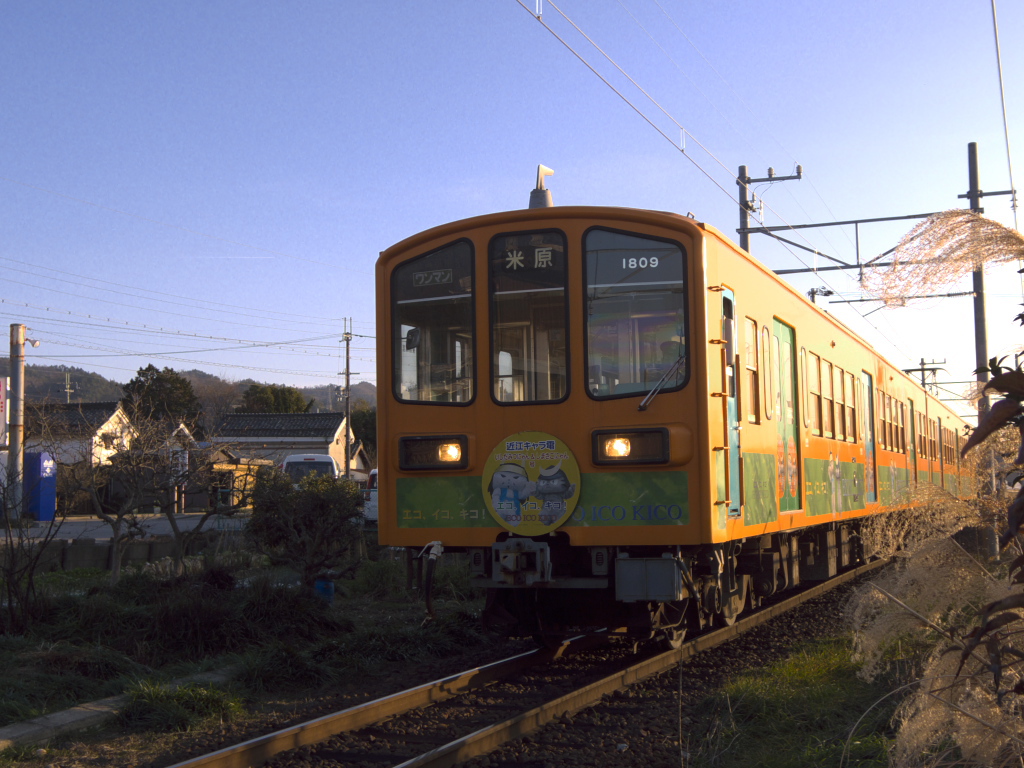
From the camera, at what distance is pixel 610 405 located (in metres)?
6.68

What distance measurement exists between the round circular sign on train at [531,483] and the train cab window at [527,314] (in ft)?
1.16

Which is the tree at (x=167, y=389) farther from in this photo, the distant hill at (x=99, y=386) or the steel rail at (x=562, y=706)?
the steel rail at (x=562, y=706)

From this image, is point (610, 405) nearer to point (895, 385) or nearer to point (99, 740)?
point (99, 740)

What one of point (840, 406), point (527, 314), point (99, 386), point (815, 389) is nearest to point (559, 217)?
point (527, 314)

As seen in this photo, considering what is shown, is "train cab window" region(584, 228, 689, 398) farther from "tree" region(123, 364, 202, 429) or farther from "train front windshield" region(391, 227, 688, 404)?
"tree" region(123, 364, 202, 429)

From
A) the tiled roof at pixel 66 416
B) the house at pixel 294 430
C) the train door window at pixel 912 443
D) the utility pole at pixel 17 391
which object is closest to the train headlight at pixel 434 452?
the tiled roof at pixel 66 416

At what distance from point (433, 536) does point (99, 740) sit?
2.51 m

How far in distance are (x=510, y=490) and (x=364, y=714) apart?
1.86m

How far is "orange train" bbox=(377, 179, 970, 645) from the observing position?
654 cm

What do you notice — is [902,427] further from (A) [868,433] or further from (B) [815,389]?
(B) [815,389]

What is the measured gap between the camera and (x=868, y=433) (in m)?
13.2

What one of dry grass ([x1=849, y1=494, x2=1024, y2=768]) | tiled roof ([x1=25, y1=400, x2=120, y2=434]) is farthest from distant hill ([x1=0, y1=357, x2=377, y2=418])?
dry grass ([x1=849, y1=494, x2=1024, y2=768])

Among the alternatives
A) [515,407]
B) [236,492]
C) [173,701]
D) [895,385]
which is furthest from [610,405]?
[895,385]

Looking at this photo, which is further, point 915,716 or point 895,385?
point 895,385
